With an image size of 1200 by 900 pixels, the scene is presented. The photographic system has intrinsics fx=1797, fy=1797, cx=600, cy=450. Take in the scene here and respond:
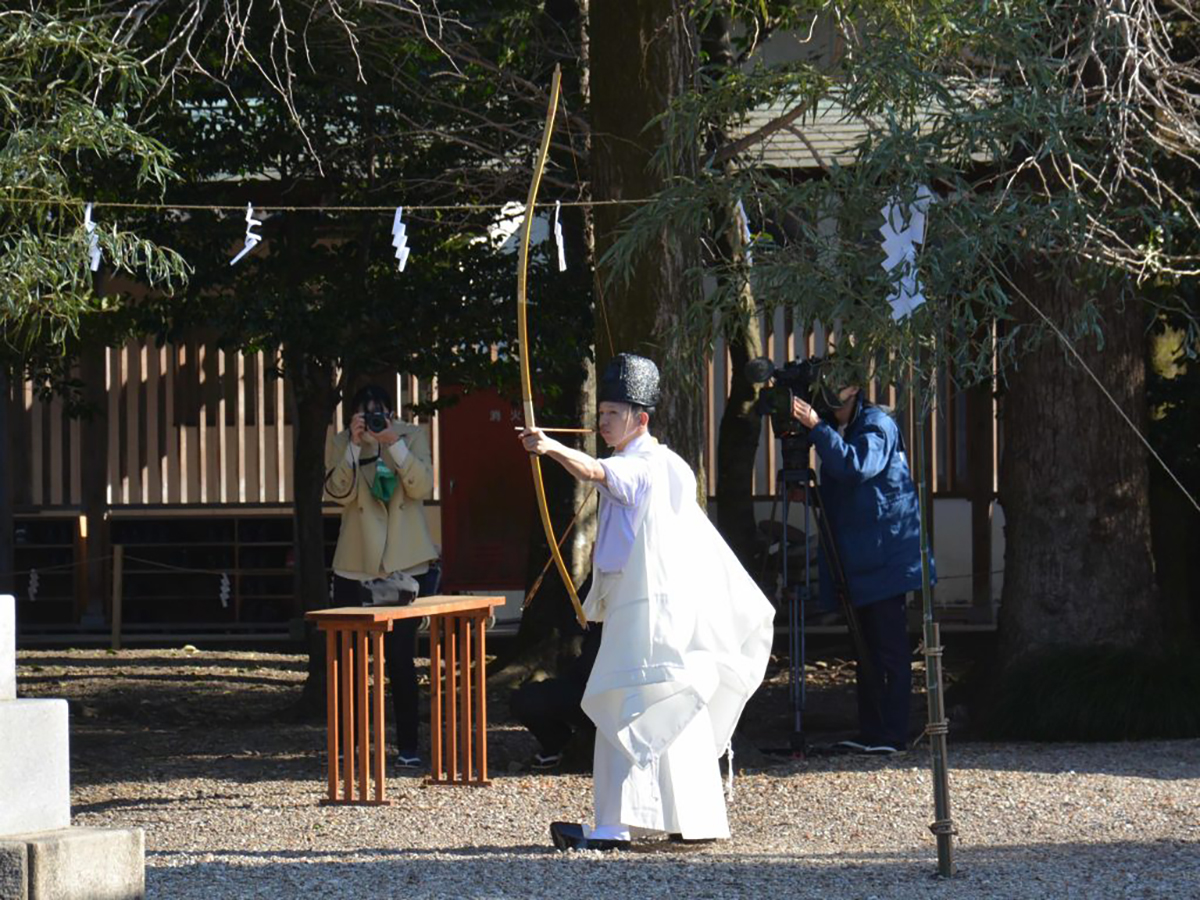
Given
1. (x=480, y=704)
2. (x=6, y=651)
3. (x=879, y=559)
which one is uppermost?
(x=879, y=559)

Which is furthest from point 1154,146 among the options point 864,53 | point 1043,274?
point 864,53

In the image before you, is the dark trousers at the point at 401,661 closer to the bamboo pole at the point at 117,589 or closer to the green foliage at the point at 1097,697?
the green foliage at the point at 1097,697

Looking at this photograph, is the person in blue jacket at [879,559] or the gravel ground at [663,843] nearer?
the gravel ground at [663,843]

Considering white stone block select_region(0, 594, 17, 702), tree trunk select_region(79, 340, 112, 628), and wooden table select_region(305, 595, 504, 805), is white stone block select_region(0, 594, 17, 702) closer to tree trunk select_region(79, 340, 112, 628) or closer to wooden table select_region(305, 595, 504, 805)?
wooden table select_region(305, 595, 504, 805)

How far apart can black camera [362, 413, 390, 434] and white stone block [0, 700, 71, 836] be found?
299 cm

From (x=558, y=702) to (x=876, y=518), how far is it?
165 cm

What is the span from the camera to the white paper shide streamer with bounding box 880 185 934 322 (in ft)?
18.6

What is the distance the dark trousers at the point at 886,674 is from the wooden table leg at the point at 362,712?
2.25 meters

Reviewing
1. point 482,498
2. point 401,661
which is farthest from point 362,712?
point 482,498

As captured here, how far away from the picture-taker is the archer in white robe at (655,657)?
19.1ft

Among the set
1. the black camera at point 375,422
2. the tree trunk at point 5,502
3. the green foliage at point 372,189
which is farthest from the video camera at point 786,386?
the tree trunk at point 5,502

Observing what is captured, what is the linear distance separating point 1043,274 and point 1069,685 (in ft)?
6.33

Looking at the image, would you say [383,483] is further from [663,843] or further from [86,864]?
[86,864]

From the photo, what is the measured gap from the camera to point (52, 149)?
24.6ft
